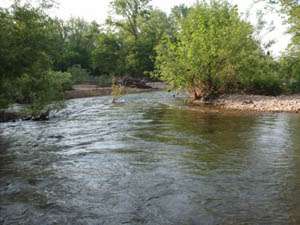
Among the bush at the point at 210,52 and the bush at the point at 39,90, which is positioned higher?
the bush at the point at 210,52

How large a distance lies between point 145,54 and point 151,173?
48.7 metres

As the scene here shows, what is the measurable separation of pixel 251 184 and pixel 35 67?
439 inches

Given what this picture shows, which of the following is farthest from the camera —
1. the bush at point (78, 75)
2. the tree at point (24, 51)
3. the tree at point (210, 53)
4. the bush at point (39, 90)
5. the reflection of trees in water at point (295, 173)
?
the bush at point (78, 75)

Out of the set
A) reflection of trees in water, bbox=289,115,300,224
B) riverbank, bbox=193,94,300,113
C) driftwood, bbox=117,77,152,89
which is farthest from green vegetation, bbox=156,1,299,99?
driftwood, bbox=117,77,152,89

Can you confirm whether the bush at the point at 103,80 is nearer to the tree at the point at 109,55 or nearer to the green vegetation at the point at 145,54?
the green vegetation at the point at 145,54

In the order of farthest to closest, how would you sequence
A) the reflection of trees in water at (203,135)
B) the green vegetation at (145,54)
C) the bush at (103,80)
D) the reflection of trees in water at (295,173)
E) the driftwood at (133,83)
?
the bush at (103,80) → the driftwood at (133,83) → the green vegetation at (145,54) → the reflection of trees in water at (203,135) → the reflection of trees in water at (295,173)

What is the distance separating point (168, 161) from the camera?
1117 centimetres

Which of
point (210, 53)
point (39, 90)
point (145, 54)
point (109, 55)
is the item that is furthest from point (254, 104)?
point (109, 55)

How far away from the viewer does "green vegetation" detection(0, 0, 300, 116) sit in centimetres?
1585

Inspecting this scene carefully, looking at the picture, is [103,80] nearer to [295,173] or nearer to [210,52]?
[210,52]

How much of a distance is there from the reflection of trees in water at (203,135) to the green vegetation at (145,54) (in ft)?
18.0

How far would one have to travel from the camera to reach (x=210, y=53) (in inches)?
1089

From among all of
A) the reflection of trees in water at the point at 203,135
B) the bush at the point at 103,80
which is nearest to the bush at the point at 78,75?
the bush at the point at 103,80

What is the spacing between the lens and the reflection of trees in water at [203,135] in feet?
37.0
